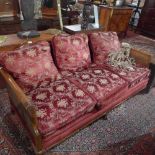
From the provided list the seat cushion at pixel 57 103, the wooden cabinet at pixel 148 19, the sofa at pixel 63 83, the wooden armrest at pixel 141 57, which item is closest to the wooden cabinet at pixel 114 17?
the wooden cabinet at pixel 148 19

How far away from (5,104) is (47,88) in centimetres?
80

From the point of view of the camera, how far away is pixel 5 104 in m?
2.13

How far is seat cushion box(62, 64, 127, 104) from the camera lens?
1.72m

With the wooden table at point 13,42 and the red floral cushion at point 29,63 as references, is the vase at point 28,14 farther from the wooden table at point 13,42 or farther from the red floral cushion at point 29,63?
the red floral cushion at point 29,63

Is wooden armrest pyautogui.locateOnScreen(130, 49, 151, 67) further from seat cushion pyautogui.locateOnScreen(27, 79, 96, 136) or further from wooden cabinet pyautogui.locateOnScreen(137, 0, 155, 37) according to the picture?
wooden cabinet pyautogui.locateOnScreen(137, 0, 155, 37)

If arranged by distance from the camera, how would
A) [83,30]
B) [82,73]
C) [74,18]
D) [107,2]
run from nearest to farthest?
[82,73]
[83,30]
[74,18]
[107,2]

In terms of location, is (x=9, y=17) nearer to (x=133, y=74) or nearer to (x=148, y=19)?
(x=133, y=74)

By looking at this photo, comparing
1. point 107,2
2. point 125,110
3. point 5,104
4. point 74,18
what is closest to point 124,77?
point 125,110

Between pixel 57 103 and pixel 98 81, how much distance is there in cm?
58

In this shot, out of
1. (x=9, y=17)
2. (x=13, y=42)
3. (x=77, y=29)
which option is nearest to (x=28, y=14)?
(x=13, y=42)

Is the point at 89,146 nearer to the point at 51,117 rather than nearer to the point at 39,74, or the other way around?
the point at 51,117

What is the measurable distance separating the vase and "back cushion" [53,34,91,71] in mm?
577

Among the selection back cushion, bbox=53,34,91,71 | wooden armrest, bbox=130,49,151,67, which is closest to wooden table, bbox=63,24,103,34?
back cushion, bbox=53,34,91,71

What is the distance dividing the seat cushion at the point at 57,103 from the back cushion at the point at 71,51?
0.27 metres
